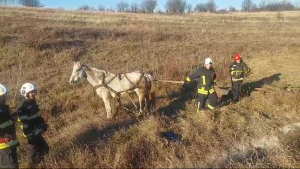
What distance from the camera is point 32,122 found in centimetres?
588

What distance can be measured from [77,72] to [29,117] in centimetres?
326

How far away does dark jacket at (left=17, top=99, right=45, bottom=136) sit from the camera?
5.58m

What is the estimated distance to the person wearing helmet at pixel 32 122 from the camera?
5.63 meters

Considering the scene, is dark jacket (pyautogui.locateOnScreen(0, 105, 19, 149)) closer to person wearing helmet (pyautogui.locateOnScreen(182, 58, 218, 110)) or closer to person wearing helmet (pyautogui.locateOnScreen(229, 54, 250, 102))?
person wearing helmet (pyautogui.locateOnScreen(182, 58, 218, 110))

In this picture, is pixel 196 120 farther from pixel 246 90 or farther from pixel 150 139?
pixel 246 90

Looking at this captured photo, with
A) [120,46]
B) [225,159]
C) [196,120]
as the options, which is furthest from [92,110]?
[120,46]

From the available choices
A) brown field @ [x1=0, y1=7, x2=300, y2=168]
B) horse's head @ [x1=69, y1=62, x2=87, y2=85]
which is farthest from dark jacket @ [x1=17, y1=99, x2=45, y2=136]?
horse's head @ [x1=69, y1=62, x2=87, y2=85]

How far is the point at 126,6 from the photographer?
120m

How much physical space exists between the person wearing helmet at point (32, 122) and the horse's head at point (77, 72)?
2.88 meters

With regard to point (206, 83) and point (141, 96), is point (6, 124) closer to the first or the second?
point (141, 96)

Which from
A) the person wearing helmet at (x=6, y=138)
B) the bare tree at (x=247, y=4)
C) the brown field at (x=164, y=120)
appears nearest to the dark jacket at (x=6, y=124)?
the person wearing helmet at (x=6, y=138)

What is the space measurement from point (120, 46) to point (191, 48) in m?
5.39

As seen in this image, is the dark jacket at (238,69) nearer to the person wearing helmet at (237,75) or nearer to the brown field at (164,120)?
the person wearing helmet at (237,75)

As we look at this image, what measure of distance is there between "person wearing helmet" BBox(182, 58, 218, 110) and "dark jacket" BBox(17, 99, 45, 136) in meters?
4.48
